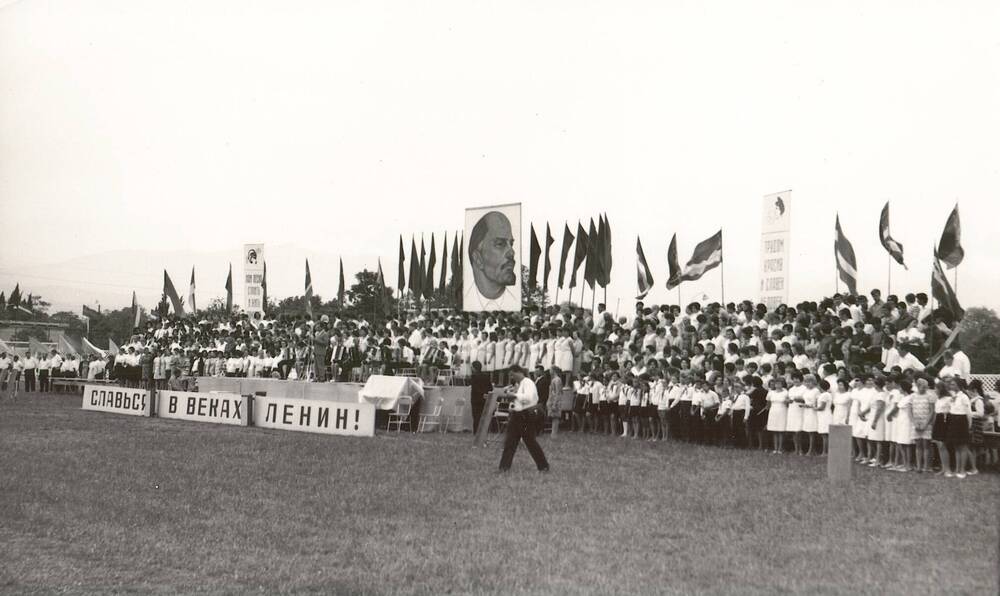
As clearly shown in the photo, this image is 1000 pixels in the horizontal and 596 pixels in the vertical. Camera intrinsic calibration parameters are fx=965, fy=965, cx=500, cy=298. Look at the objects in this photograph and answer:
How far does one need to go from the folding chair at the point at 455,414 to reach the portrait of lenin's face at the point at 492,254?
114 inches

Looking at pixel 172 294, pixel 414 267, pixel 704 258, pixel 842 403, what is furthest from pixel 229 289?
pixel 842 403

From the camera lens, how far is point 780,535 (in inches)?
431

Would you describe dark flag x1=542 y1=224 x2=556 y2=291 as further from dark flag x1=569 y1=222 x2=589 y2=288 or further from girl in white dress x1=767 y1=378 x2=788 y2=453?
girl in white dress x1=767 y1=378 x2=788 y2=453

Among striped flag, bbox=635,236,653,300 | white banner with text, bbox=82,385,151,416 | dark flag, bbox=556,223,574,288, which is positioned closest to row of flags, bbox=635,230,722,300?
striped flag, bbox=635,236,653,300

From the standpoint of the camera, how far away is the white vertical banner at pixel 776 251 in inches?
883

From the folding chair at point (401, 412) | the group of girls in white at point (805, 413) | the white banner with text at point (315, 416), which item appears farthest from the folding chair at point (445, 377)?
the white banner with text at point (315, 416)

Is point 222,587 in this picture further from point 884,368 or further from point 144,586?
point 884,368

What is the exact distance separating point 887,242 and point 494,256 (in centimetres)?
959

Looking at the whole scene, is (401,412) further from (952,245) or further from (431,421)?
(952,245)

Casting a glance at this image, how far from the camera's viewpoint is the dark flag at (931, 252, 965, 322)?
19.5 m

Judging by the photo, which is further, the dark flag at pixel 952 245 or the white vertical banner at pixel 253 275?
the white vertical banner at pixel 253 275

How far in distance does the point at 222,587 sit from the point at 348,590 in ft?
3.81

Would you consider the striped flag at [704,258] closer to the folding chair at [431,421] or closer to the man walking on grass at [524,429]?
the folding chair at [431,421]

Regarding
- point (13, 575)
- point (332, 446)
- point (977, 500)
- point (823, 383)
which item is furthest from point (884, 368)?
point (13, 575)
